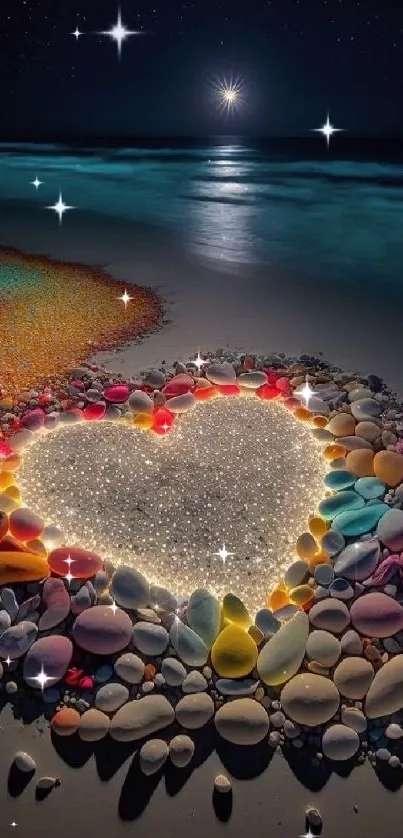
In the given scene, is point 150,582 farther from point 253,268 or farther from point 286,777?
point 253,268

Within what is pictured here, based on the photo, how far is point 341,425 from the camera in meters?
2.89

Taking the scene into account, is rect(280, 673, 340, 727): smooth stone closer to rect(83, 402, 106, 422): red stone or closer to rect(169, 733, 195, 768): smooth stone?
rect(169, 733, 195, 768): smooth stone

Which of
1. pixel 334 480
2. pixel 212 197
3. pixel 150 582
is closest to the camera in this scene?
pixel 150 582

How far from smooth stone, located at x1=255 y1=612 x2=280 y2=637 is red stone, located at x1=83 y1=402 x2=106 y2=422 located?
136 centimetres

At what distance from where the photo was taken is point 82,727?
5.79ft

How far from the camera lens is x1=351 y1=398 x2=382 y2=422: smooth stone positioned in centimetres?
305

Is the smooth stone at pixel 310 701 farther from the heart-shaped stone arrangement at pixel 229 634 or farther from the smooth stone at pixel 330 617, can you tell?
the smooth stone at pixel 330 617

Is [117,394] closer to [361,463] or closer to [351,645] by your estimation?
[361,463]

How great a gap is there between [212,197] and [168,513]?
8442mm

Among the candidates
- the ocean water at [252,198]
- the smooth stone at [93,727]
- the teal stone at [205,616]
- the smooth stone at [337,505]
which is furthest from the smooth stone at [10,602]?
the ocean water at [252,198]

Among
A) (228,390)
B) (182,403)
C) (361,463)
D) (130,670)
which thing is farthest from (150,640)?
(228,390)

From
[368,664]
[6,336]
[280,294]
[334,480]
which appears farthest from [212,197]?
[368,664]

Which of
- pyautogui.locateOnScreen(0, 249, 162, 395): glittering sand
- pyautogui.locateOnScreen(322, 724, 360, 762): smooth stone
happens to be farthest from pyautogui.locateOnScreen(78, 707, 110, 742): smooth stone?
pyautogui.locateOnScreen(0, 249, 162, 395): glittering sand

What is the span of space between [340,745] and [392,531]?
0.76m
